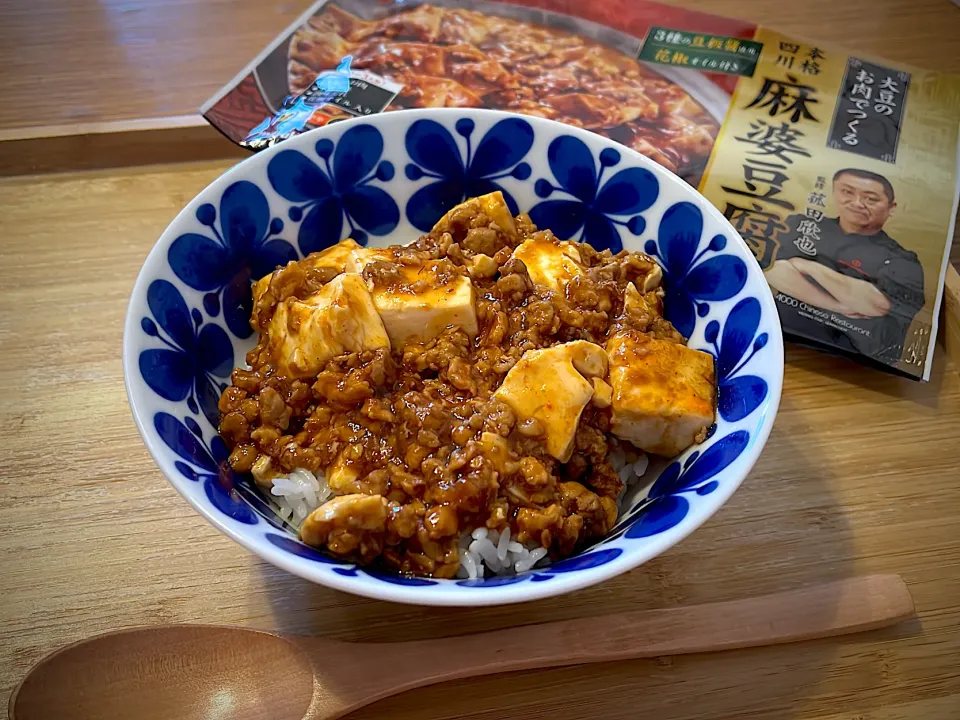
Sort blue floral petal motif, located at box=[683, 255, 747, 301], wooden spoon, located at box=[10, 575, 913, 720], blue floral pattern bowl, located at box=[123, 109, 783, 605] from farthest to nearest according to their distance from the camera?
blue floral petal motif, located at box=[683, 255, 747, 301], wooden spoon, located at box=[10, 575, 913, 720], blue floral pattern bowl, located at box=[123, 109, 783, 605]

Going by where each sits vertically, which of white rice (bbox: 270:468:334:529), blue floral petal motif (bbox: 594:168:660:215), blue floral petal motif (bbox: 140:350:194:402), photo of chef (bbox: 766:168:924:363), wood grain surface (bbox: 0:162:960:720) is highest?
blue floral petal motif (bbox: 594:168:660:215)

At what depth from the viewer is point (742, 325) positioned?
149 centimetres

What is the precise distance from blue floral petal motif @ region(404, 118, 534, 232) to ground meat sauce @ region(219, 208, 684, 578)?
23 centimetres

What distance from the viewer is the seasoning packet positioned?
206 centimetres

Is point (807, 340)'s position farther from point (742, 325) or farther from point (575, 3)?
Answer: point (575, 3)

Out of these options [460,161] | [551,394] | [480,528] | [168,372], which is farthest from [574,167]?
[168,372]

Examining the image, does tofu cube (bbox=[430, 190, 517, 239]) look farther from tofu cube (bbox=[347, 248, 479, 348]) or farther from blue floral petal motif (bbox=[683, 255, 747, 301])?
blue floral petal motif (bbox=[683, 255, 747, 301])

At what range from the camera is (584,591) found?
4.99 feet

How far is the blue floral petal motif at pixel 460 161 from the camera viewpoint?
1.80 m

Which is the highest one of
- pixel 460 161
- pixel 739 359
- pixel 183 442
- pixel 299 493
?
pixel 460 161

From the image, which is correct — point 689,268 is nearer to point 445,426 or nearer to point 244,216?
point 445,426

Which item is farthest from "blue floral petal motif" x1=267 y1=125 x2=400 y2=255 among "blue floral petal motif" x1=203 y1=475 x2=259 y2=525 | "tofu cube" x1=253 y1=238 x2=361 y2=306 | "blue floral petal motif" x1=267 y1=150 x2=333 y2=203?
"blue floral petal motif" x1=203 y1=475 x2=259 y2=525

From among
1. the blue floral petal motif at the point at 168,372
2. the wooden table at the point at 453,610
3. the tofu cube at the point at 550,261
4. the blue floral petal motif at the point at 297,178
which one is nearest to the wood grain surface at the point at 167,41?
the wooden table at the point at 453,610

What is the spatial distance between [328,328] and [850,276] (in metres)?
1.53
